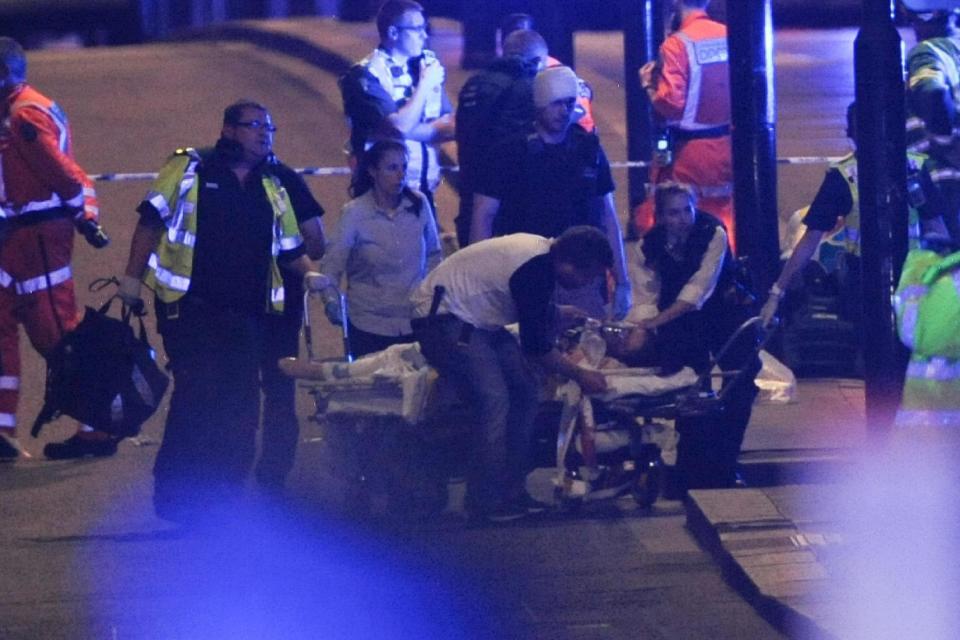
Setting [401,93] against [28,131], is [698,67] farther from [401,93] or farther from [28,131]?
[28,131]

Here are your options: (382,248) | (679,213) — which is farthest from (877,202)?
(382,248)

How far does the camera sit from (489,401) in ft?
28.2

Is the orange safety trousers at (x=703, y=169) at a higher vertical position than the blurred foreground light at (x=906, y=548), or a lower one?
higher

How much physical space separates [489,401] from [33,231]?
2.69 meters

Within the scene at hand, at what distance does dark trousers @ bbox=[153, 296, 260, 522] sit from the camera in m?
8.80

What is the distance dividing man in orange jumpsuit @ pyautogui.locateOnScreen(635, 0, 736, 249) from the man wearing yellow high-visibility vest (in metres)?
4.58

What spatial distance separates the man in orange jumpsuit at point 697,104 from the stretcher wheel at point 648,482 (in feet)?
9.71

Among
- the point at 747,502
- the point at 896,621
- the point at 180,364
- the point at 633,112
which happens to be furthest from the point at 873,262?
the point at 633,112

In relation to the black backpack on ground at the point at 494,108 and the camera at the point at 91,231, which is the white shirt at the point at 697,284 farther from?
the camera at the point at 91,231

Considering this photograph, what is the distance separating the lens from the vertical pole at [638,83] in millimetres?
13898

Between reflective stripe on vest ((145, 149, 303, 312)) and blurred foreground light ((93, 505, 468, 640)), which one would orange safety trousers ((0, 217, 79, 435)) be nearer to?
reflective stripe on vest ((145, 149, 303, 312))

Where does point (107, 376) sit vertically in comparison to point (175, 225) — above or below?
below

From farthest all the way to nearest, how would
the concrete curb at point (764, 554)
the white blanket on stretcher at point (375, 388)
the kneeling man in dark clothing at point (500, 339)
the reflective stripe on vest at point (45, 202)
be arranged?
the reflective stripe on vest at point (45, 202) < the white blanket on stretcher at point (375, 388) < the kneeling man in dark clothing at point (500, 339) < the concrete curb at point (764, 554)

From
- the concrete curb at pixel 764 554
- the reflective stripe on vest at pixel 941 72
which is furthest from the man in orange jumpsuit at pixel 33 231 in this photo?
the reflective stripe on vest at pixel 941 72
